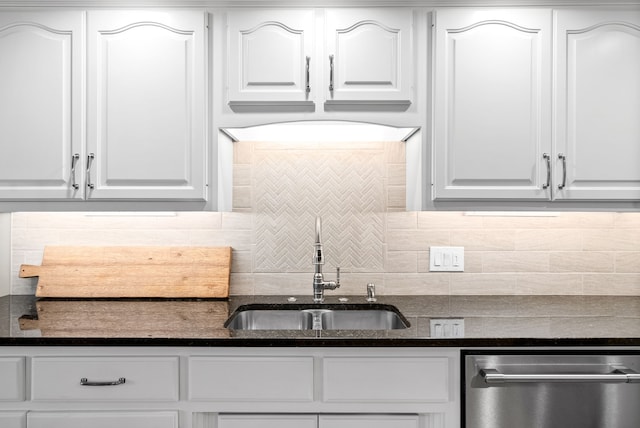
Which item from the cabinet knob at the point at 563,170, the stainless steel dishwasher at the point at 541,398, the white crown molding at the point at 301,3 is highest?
the white crown molding at the point at 301,3

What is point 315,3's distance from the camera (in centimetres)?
197

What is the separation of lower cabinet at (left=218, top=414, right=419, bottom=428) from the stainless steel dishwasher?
21cm

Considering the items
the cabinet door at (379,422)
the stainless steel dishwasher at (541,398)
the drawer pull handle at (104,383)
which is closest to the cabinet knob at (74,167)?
the drawer pull handle at (104,383)

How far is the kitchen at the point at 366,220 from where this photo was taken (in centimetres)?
160

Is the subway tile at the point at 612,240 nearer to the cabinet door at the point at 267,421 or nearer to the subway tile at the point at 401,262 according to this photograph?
the subway tile at the point at 401,262

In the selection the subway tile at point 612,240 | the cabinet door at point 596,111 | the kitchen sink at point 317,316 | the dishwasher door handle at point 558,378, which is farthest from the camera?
the subway tile at point 612,240

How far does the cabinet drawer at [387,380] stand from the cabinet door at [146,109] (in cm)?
89

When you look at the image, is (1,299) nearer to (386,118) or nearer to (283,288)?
(283,288)

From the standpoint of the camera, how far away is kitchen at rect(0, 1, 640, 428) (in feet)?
5.25

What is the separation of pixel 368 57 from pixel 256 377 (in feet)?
4.07

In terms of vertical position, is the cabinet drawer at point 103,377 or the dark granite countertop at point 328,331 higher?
the dark granite countertop at point 328,331

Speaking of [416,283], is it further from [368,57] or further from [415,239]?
[368,57]

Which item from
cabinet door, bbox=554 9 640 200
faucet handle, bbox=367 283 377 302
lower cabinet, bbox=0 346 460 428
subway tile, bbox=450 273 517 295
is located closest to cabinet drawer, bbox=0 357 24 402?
lower cabinet, bbox=0 346 460 428

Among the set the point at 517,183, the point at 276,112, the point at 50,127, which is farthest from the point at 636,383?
the point at 50,127
